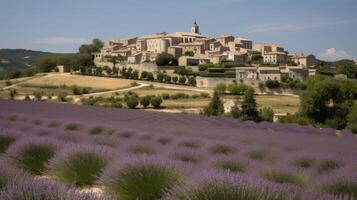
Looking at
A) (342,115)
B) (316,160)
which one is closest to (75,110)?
(316,160)

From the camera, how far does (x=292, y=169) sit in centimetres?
485

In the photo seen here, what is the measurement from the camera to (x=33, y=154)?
533cm

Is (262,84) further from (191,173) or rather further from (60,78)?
(191,173)

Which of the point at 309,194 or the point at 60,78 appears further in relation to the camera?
the point at 60,78

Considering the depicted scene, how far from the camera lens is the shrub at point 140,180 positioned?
3914 millimetres

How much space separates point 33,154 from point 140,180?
1.91 m

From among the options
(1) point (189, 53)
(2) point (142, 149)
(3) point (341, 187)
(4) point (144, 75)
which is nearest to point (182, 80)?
(4) point (144, 75)

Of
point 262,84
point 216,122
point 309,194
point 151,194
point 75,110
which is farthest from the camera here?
point 262,84

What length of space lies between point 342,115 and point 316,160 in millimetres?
27466

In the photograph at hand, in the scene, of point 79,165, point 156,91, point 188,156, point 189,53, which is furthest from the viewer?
point 189,53

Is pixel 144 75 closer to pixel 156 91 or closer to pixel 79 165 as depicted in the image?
pixel 156 91

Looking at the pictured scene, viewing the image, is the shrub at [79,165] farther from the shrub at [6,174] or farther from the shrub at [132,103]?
the shrub at [132,103]

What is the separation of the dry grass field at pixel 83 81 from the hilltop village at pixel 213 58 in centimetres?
930

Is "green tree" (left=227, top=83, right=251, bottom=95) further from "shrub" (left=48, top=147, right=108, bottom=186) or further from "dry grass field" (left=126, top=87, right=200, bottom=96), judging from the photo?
"shrub" (left=48, top=147, right=108, bottom=186)
